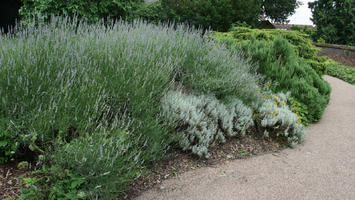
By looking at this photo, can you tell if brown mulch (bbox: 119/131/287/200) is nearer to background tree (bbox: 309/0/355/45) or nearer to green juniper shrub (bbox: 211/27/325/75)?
green juniper shrub (bbox: 211/27/325/75)

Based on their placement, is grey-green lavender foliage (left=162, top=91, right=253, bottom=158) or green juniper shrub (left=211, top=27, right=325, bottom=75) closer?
grey-green lavender foliage (left=162, top=91, right=253, bottom=158)

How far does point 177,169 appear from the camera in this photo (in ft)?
11.7

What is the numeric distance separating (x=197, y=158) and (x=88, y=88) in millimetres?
1647

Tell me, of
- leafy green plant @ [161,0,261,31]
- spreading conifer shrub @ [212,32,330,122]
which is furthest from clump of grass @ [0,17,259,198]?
leafy green plant @ [161,0,261,31]

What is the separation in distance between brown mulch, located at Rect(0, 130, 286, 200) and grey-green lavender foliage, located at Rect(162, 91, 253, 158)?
0.13 meters

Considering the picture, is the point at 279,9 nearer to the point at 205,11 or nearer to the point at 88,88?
the point at 205,11

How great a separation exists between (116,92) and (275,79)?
4.05m

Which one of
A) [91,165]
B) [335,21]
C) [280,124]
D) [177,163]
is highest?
[335,21]

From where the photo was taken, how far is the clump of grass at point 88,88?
274 centimetres

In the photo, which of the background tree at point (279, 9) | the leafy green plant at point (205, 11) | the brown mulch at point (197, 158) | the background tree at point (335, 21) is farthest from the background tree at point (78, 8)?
the background tree at point (279, 9)

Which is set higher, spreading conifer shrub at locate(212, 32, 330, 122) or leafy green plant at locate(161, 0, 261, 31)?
leafy green plant at locate(161, 0, 261, 31)

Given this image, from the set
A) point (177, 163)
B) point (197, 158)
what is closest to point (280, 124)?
point (197, 158)

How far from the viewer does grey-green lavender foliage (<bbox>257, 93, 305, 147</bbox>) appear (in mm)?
4712

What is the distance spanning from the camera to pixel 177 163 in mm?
3676
